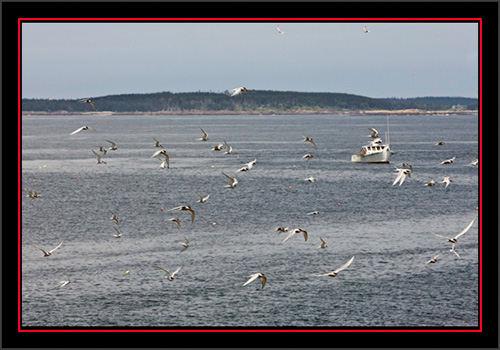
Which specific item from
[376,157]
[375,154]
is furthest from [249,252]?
[376,157]

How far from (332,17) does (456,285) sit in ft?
93.0

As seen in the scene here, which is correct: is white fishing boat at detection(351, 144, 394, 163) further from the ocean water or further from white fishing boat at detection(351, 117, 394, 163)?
the ocean water

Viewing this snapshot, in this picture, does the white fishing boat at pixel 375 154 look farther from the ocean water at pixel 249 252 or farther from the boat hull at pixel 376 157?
the ocean water at pixel 249 252

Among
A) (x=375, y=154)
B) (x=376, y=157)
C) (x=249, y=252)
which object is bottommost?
(x=249, y=252)

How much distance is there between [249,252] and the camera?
176 ft

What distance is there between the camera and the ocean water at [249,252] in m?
39.3

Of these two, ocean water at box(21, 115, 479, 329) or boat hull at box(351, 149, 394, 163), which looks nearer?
ocean water at box(21, 115, 479, 329)

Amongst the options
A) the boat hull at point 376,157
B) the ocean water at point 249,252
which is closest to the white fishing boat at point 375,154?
the boat hull at point 376,157

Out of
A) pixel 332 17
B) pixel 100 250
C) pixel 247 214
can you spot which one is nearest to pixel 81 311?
pixel 100 250

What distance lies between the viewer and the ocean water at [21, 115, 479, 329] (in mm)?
39312

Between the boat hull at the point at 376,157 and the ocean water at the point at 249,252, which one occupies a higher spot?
the boat hull at the point at 376,157

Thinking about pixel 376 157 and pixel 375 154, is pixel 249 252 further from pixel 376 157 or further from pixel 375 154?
pixel 376 157

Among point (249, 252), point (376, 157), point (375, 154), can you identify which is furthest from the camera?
point (376, 157)

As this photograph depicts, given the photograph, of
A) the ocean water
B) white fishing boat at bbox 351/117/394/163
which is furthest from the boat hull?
the ocean water
